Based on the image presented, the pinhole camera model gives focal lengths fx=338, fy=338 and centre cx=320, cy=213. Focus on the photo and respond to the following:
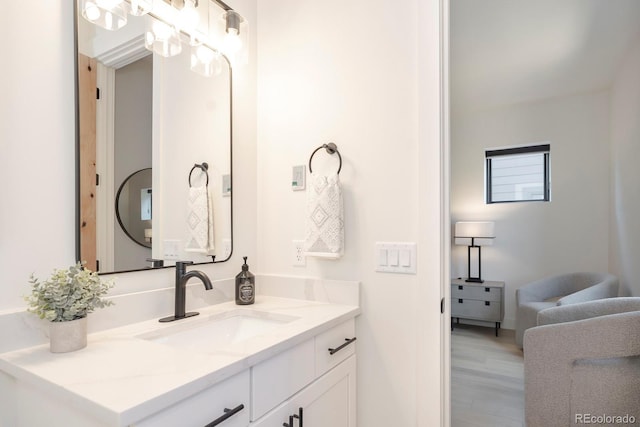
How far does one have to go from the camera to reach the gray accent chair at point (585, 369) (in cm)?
157

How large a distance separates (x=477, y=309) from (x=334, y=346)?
127 inches

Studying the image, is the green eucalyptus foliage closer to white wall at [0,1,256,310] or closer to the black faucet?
white wall at [0,1,256,310]

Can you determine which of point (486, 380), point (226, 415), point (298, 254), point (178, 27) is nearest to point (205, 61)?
point (178, 27)

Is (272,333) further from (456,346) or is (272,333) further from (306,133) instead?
(456,346)

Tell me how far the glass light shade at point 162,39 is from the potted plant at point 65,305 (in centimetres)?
83

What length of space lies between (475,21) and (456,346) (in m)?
2.94

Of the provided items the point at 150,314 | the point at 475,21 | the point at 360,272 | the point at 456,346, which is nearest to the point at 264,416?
the point at 150,314

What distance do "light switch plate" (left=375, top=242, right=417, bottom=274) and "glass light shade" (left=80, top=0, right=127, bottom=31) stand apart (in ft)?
3.93

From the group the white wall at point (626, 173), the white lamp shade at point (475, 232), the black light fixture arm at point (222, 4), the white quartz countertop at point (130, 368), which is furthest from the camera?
the white lamp shade at point (475, 232)

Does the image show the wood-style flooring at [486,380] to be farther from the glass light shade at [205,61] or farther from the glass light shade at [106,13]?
the glass light shade at [106,13]

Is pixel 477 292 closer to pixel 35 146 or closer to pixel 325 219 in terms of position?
pixel 325 219

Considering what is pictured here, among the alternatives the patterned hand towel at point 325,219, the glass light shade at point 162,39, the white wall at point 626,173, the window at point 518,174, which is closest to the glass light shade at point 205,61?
the glass light shade at point 162,39

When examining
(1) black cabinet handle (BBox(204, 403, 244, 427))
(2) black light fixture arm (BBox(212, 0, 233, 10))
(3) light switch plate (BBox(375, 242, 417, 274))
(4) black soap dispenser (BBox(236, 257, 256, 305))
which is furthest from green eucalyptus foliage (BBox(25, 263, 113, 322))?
(2) black light fixture arm (BBox(212, 0, 233, 10))

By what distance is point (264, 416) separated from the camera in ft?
3.02
